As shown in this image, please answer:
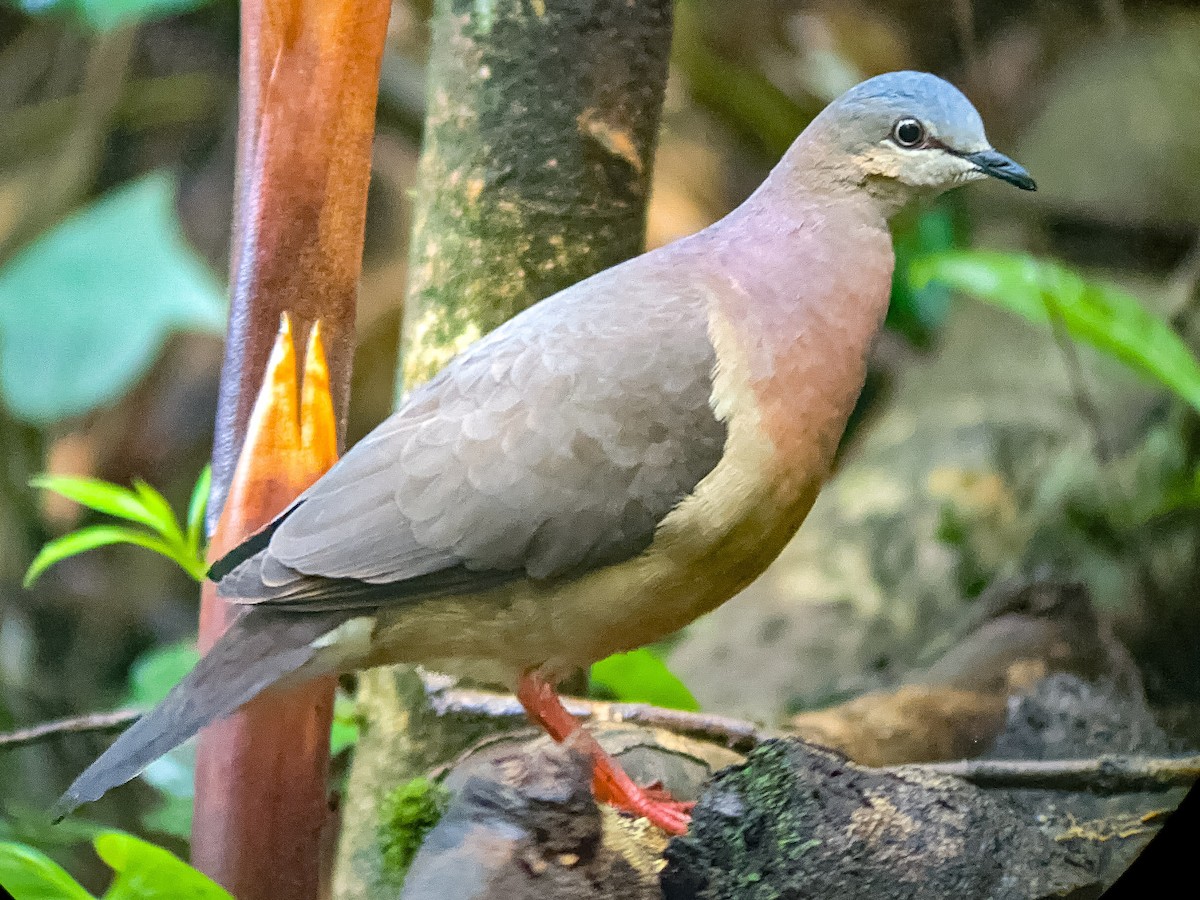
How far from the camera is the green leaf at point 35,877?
1072mm

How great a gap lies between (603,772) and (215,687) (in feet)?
1.58

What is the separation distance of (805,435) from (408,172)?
6.55 ft

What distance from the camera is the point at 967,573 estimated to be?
8.55 ft

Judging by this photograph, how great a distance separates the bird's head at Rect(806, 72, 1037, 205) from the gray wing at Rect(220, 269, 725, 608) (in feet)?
0.87

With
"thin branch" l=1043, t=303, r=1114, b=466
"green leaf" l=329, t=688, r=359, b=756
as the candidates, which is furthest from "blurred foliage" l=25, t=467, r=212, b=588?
"thin branch" l=1043, t=303, r=1114, b=466

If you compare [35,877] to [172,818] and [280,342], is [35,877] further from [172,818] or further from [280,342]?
[280,342]

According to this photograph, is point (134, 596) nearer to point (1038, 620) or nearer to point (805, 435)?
point (805, 435)

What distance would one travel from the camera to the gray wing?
120cm

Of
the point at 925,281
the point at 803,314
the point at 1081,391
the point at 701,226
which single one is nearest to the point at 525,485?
the point at 803,314

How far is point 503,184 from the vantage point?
161cm

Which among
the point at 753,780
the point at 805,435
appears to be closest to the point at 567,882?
the point at 753,780

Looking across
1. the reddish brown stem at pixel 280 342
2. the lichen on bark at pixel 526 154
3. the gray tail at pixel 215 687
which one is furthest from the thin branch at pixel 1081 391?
the gray tail at pixel 215 687

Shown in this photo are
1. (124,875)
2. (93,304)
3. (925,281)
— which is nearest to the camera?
(124,875)

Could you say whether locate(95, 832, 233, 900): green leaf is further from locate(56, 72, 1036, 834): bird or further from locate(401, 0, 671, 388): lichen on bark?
locate(401, 0, 671, 388): lichen on bark
